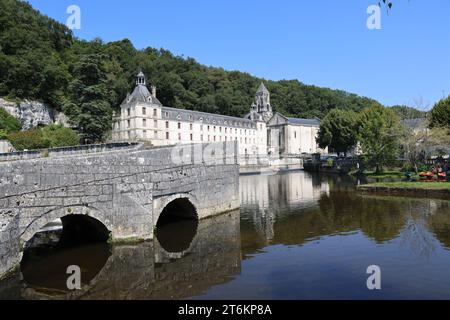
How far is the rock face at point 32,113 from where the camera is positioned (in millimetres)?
54531

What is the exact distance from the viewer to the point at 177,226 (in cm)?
2184

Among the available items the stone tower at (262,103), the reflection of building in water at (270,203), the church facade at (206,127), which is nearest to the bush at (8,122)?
the church facade at (206,127)

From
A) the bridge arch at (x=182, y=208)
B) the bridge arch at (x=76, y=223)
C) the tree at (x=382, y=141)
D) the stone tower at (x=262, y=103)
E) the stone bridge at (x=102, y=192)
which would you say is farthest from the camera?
the stone tower at (x=262, y=103)

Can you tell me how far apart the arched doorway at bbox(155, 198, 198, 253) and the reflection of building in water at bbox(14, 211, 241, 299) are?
1.84 ft

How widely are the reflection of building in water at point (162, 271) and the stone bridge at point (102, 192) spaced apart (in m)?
1.58

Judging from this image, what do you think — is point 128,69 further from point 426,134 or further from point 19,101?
point 426,134

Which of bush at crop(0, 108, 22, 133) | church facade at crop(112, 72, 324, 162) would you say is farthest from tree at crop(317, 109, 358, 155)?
bush at crop(0, 108, 22, 133)

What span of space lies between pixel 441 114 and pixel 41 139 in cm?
5926

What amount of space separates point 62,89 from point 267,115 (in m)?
69.7

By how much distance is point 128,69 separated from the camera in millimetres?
102562

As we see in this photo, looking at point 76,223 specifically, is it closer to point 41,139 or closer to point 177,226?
point 177,226

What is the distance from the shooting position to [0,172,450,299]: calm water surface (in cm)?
1200

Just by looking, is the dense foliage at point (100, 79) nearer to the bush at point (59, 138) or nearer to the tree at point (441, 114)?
the bush at point (59, 138)
